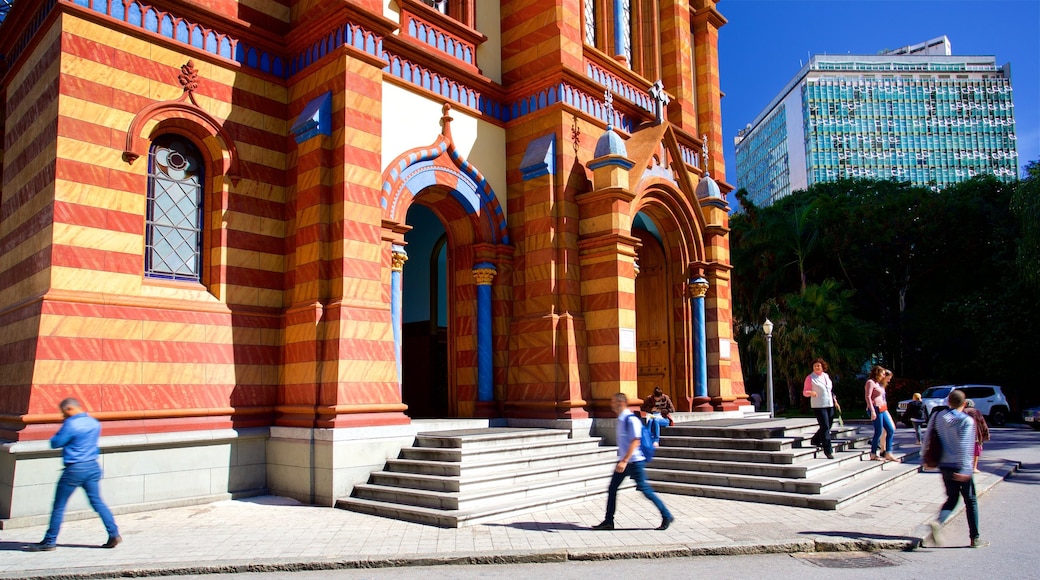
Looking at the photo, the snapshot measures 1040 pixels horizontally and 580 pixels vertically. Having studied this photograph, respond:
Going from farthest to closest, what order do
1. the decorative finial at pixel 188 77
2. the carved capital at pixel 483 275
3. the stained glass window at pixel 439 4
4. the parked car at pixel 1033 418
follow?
the parked car at pixel 1033 418 < the stained glass window at pixel 439 4 < the carved capital at pixel 483 275 < the decorative finial at pixel 188 77

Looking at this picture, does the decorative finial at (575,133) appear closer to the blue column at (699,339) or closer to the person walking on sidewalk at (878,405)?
the blue column at (699,339)

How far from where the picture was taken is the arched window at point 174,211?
1002cm

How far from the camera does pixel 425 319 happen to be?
15.7 meters

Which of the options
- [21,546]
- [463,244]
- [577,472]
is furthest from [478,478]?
[463,244]

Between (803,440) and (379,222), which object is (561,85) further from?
(803,440)

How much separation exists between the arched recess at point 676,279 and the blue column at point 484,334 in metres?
4.31

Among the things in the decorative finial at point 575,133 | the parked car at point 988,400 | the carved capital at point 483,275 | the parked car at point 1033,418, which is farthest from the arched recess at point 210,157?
the parked car at point 1033,418

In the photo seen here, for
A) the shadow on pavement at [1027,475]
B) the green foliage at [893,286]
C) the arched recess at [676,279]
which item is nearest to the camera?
the shadow on pavement at [1027,475]

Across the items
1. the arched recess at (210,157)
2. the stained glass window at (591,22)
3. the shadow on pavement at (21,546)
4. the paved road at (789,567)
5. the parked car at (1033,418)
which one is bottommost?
the parked car at (1033,418)

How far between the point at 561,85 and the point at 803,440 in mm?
7715

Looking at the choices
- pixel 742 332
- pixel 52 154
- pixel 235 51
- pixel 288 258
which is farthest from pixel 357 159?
pixel 742 332

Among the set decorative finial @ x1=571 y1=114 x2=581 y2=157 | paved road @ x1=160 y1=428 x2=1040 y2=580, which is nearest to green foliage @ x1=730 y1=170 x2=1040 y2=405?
decorative finial @ x1=571 y1=114 x2=581 y2=157

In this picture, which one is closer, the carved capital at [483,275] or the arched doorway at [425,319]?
the carved capital at [483,275]

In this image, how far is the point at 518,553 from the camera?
22.8ft
